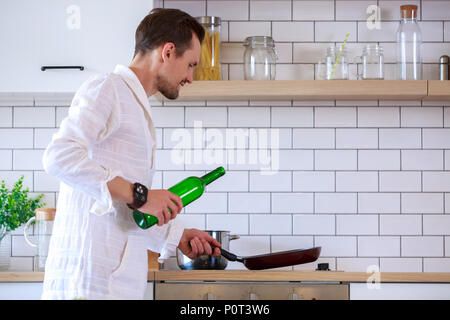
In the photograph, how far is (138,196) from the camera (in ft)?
5.11

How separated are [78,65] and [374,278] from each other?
1.64m

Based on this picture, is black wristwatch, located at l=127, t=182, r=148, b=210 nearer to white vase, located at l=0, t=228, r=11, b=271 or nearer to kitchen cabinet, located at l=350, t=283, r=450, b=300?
kitchen cabinet, located at l=350, t=283, r=450, b=300

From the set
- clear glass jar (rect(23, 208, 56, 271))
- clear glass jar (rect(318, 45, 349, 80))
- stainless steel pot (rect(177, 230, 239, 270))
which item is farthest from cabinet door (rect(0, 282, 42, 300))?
clear glass jar (rect(318, 45, 349, 80))

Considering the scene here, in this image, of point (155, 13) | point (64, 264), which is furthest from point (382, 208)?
point (64, 264)

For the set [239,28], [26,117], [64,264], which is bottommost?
[64,264]

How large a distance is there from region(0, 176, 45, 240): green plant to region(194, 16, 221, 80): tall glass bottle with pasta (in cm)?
106

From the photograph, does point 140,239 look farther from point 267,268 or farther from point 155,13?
point 267,268

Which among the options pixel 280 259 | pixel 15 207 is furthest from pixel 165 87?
pixel 15 207

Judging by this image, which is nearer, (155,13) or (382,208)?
(155,13)

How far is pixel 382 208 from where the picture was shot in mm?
3375

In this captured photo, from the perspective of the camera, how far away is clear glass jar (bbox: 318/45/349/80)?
3273 mm

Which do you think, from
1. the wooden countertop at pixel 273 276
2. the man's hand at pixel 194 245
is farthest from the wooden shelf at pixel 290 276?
the man's hand at pixel 194 245

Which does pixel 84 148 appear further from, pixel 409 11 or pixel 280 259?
pixel 409 11

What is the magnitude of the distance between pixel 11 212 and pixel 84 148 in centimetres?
188
